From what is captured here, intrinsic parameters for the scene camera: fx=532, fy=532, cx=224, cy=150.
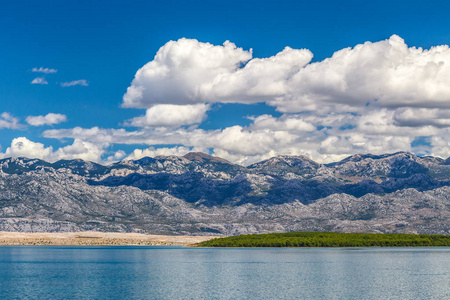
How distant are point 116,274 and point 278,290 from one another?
71.6 meters

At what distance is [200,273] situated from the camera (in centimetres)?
18550

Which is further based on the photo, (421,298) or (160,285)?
(160,285)

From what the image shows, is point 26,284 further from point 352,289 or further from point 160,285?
point 352,289

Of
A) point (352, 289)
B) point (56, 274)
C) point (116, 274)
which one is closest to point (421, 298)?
point (352, 289)

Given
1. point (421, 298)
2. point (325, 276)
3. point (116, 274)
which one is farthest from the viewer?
point (116, 274)

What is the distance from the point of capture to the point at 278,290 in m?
139

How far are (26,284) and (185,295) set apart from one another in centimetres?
5222

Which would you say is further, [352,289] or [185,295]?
[352,289]

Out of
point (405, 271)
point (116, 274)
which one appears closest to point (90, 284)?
point (116, 274)

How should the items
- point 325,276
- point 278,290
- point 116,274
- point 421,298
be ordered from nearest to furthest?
point 421,298 < point 278,290 < point 325,276 < point 116,274

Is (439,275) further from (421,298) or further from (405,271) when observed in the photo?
(421,298)

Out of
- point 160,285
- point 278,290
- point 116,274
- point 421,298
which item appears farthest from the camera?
point 116,274

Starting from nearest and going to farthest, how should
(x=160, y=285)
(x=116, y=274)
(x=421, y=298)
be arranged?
(x=421, y=298), (x=160, y=285), (x=116, y=274)

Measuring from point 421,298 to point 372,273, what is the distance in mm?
61011
